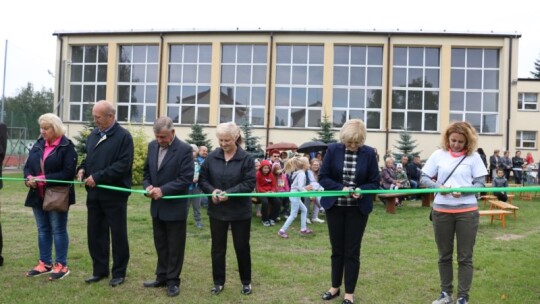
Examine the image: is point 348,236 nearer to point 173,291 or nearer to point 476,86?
point 173,291

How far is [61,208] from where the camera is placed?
5.55 m

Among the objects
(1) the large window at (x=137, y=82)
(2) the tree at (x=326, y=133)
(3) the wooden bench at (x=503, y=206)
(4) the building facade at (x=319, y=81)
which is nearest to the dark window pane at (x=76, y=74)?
(4) the building facade at (x=319, y=81)

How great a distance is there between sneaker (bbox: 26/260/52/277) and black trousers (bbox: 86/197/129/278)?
745 millimetres

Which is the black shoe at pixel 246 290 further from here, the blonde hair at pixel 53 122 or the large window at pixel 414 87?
the large window at pixel 414 87

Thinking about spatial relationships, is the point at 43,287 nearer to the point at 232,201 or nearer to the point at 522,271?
the point at 232,201

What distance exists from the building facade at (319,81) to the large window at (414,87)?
0.18ft

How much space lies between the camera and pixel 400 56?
26.1 m

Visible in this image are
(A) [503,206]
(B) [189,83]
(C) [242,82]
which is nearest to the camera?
→ (A) [503,206]

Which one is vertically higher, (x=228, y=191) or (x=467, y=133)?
(x=467, y=133)

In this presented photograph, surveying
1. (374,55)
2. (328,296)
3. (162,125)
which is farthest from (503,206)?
(374,55)

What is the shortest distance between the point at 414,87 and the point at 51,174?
23244 mm

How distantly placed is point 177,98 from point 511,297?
2393 centimetres

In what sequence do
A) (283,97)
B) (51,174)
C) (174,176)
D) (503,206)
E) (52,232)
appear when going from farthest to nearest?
(283,97) < (503,206) < (52,232) < (51,174) < (174,176)

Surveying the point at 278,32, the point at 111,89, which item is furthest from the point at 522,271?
the point at 111,89
